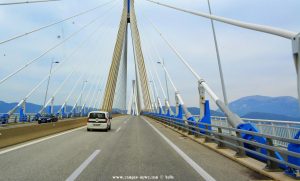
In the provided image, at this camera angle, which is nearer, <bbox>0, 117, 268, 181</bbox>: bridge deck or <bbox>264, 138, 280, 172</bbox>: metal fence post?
<bbox>0, 117, 268, 181</bbox>: bridge deck

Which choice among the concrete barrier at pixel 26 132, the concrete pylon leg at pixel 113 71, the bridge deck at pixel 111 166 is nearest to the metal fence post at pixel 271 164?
the bridge deck at pixel 111 166

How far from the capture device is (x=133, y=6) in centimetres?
6450

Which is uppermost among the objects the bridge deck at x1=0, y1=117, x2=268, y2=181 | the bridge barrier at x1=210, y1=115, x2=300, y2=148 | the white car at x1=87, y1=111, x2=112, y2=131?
the white car at x1=87, y1=111, x2=112, y2=131

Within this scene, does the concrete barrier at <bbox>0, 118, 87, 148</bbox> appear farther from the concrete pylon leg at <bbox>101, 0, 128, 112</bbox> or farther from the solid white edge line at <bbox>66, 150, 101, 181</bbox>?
the concrete pylon leg at <bbox>101, 0, 128, 112</bbox>

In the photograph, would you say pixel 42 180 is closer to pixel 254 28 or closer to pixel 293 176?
pixel 293 176

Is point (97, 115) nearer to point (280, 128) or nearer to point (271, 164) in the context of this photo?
point (280, 128)

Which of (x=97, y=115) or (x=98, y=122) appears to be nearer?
(x=98, y=122)

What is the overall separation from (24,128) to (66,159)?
6.94 m

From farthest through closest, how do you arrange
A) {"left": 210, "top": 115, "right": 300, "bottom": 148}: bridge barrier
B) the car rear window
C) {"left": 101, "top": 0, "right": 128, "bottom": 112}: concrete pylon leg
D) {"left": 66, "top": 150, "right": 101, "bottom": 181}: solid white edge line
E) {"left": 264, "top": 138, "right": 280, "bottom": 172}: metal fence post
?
1. {"left": 101, "top": 0, "right": 128, "bottom": 112}: concrete pylon leg
2. the car rear window
3. {"left": 210, "top": 115, "right": 300, "bottom": 148}: bridge barrier
4. {"left": 264, "top": 138, "right": 280, "bottom": 172}: metal fence post
5. {"left": 66, "top": 150, "right": 101, "bottom": 181}: solid white edge line

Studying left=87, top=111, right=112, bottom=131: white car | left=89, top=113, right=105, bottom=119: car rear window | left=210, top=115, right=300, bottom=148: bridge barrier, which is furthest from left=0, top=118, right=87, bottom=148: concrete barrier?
left=210, top=115, right=300, bottom=148: bridge barrier

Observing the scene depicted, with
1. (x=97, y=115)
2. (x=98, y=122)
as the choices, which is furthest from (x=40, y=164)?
(x=97, y=115)

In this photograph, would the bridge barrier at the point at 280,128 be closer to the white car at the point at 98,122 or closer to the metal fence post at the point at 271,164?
the metal fence post at the point at 271,164

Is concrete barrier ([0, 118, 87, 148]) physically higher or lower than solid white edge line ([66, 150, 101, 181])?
higher

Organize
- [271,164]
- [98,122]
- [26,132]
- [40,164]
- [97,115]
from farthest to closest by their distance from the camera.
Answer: [97,115], [98,122], [26,132], [40,164], [271,164]
